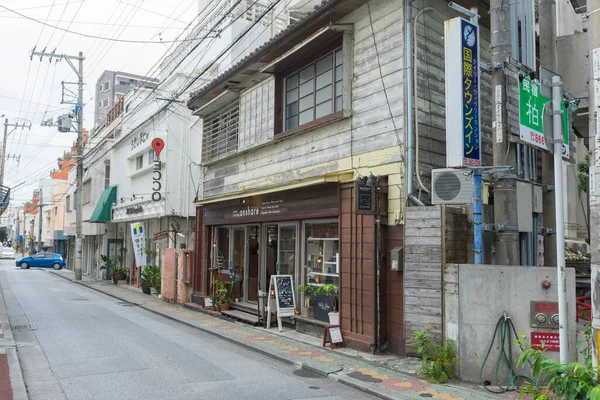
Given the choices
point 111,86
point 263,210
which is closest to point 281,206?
point 263,210

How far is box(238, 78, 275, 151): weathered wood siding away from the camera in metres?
13.1

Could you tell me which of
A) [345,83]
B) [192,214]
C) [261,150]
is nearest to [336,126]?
[345,83]

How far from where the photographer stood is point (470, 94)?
316 inches

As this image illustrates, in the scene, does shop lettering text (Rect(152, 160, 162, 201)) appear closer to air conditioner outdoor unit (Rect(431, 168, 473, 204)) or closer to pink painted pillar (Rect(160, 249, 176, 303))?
pink painted pillar (Rect(160, 249, 176, 303))

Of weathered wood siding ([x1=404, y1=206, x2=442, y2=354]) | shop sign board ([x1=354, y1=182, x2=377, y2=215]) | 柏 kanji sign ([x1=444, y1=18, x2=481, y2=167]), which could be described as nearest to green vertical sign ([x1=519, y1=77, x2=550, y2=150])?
柏 kanji sign ([x1=444, y1=18, x2=481, y2=167])

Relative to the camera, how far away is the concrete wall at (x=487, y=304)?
709 cm

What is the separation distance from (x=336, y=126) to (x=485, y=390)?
5994 mm

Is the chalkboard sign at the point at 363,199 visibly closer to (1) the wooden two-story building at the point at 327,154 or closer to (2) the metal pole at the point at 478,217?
(1) the wooden two-story building at the point at 327,154

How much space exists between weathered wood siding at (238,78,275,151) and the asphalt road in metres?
5.30

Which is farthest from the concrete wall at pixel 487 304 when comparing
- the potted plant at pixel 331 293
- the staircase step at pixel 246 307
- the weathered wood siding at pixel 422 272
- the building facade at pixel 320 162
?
the staircase step at pixel 246 307

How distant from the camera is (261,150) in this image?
13.5 metres

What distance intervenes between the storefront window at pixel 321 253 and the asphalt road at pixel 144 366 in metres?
2.39

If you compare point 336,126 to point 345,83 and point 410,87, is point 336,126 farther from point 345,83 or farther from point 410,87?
point 410,87

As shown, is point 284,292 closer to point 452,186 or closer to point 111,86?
point 452,186
